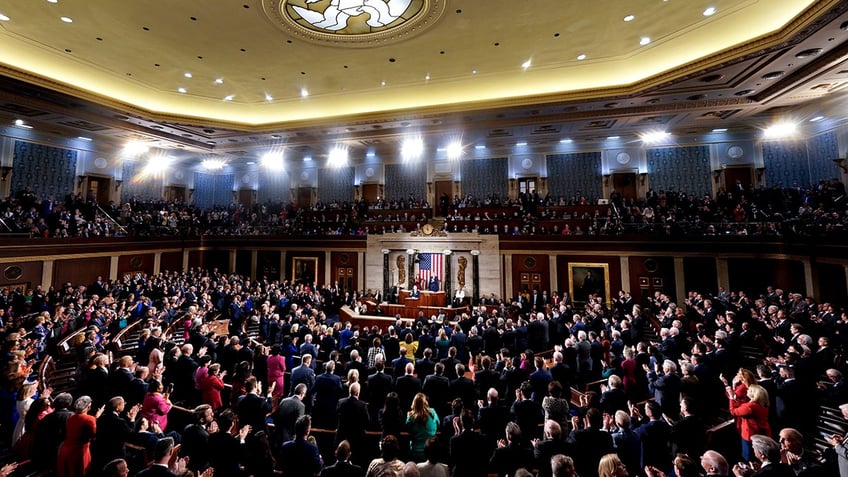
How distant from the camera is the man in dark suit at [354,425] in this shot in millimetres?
4434

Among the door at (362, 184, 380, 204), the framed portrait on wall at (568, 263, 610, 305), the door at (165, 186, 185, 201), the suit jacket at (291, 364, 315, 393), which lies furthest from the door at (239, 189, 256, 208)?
the suit jacket at (291, 364, 315, 393)

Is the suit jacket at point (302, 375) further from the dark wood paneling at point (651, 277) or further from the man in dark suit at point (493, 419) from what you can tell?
the dark wood paneling at point (651, 277)

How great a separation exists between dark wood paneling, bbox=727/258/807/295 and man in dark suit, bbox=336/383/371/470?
15.6 meters

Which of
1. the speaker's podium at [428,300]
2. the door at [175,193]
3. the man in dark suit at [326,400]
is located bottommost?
the man in dark suit at [326,400]

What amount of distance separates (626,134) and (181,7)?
17204 millimetres

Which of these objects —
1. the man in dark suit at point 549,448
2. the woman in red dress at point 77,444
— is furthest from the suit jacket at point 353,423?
the woman in red dress at point 77,444

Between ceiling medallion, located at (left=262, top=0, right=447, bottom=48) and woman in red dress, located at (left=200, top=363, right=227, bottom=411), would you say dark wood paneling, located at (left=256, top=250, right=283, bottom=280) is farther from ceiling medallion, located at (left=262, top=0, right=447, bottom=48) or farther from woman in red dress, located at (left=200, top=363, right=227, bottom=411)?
woman in red dress, located at (left=200, top=363, right=227, bottom=411)

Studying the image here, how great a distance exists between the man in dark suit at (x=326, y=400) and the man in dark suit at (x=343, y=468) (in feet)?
7.44

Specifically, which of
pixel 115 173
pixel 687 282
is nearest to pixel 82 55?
pixel 115 173

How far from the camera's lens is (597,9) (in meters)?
9.09

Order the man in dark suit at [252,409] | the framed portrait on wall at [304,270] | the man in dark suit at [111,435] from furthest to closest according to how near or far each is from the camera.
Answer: the framed portrait on wall at [304,270], the man in dark suit at [252,409], the man in dark suit at [111,435]

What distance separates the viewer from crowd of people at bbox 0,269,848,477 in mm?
3492

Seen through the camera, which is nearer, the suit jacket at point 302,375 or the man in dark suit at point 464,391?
the man in dark suit at point 464,391

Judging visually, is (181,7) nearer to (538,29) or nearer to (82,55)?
(82,55)
